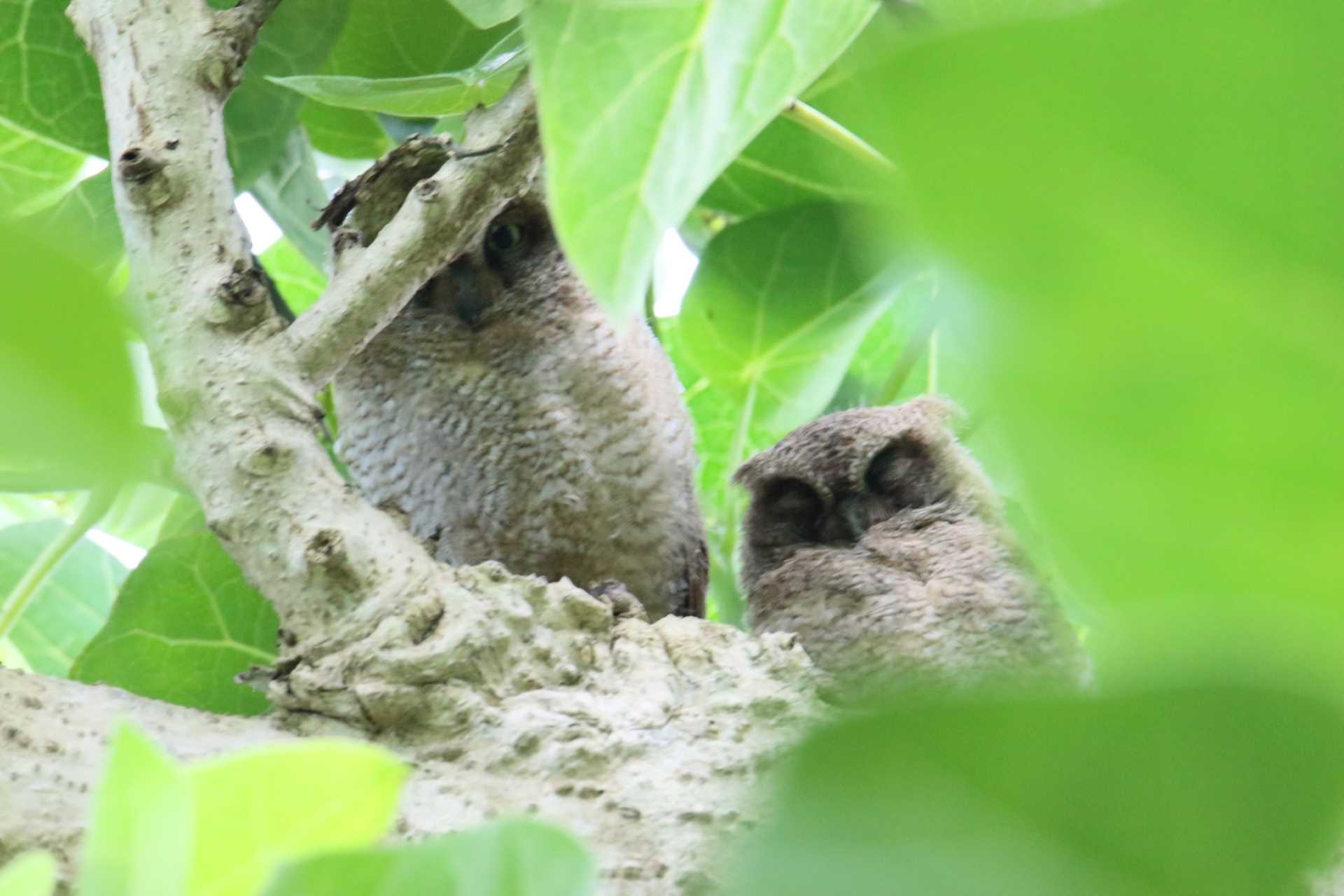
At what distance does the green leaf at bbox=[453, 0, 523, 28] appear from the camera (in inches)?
22.7

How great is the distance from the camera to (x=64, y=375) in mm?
131

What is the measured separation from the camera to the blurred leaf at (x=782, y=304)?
1.14m

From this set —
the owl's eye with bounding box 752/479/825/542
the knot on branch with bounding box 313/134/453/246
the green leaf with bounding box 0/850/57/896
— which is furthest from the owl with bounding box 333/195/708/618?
the green leaf with bounding box 0/850/57/896

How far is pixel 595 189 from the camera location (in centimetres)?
30

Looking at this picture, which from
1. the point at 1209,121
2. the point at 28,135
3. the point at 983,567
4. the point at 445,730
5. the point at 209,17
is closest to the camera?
the point at 1209,121

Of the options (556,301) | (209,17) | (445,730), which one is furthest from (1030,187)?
(556,301)

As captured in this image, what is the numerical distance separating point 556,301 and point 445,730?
1.66ft

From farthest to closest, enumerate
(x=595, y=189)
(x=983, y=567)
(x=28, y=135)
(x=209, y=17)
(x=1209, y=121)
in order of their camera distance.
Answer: (x=983, y=567) → (x=28, y=135) → (x=209, y=17) → (x=595, y=189) → (x=1209, y=121)

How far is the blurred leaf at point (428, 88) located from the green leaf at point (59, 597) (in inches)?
22.5

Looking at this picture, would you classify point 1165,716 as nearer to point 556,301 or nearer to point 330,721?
point 330,721

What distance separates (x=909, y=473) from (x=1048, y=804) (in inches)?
43.2

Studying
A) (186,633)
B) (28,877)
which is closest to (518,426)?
(186,633)

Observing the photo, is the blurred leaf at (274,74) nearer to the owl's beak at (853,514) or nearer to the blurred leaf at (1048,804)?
the owl's beak at (853,514)

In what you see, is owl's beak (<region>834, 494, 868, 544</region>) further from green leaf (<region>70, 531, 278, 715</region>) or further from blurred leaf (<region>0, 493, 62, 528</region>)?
blurred leaf (<region>0, 493, 62, 528</region>)
